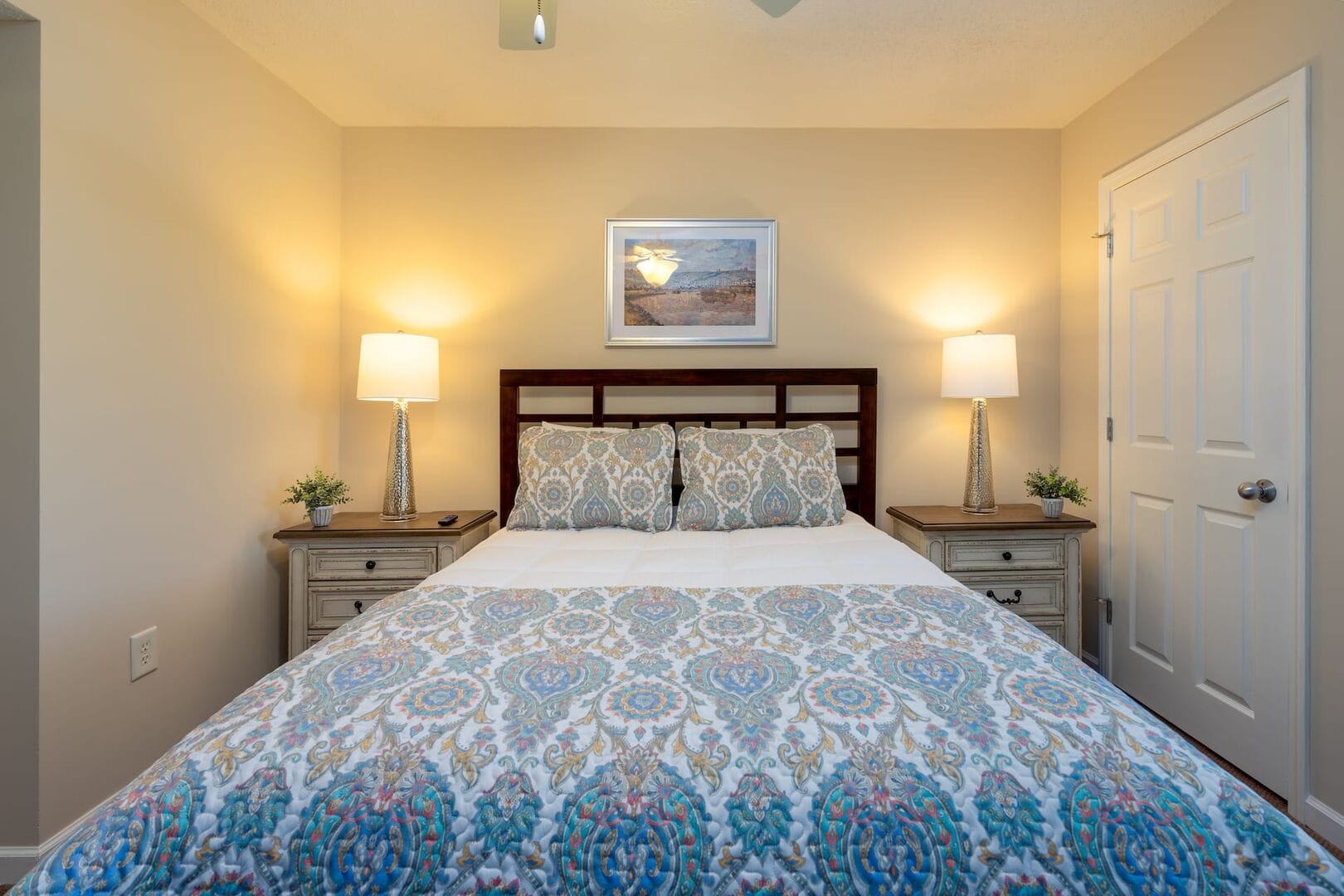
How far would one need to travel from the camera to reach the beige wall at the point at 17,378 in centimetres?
160

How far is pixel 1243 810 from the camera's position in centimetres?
81

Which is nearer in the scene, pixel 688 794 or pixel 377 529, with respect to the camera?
pixel 688 794

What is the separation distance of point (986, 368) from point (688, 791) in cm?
229

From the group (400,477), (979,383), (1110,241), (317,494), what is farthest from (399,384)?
(1110,241)

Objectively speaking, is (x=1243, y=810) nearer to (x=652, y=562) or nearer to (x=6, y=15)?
(x=652, y=562)

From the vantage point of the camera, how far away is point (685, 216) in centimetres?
287

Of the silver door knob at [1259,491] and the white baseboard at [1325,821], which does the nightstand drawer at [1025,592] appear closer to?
the silver door knob at [1259,491]

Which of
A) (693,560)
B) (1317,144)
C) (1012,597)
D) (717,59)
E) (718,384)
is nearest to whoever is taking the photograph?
(1317,144)

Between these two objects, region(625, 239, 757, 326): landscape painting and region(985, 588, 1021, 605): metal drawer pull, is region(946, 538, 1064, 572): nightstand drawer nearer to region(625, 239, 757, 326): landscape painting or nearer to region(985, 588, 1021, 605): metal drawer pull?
region(985, 588, 1021, 605): metal drawer pull

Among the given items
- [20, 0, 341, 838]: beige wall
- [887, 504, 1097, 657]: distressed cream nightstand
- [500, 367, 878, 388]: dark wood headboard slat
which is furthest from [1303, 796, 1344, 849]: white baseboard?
[20, 0, 341, 838]: beige wall

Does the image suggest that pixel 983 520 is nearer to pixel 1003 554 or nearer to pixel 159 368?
pixel 1003 554

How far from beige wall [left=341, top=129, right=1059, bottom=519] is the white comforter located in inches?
35.5

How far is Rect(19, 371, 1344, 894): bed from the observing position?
0.78m

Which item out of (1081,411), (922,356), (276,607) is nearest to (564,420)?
(276,607)
